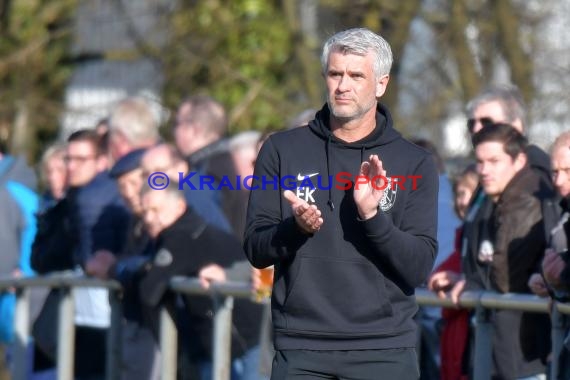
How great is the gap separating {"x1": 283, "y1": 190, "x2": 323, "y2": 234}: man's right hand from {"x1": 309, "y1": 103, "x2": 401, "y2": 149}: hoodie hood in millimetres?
352

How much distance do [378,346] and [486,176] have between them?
1777mm

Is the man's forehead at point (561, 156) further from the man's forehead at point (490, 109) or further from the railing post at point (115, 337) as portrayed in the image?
the railing post at point (115, 337)

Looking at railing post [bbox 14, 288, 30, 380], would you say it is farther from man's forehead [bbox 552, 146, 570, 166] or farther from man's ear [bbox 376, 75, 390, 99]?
man's ear [bbox 376, 75, 390, 99]

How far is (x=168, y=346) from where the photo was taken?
7.09m

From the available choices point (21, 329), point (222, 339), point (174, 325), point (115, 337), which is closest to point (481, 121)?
point (222, 339)

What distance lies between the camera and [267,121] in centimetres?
1309

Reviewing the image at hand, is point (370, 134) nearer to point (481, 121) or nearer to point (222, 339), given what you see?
point (222, 339)

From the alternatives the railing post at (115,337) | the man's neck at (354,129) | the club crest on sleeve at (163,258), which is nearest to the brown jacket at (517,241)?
the man's neck at (354,129)

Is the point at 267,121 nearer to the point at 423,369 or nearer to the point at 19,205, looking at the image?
the point at 19,205

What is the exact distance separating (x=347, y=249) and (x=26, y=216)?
615 centimetres

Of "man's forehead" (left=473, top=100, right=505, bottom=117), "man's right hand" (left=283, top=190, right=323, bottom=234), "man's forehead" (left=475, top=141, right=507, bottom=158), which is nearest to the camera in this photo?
"man's right hand" (left=283, top=190, right=323, bottom=234)

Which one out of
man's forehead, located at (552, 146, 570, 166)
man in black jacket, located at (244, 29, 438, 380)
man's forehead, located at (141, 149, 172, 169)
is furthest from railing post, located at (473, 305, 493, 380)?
man's forehead, located at (141, 149, 172, 169)

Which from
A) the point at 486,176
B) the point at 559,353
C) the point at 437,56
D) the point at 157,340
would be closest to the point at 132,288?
the point at 157,340

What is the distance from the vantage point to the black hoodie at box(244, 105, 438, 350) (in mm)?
4531
